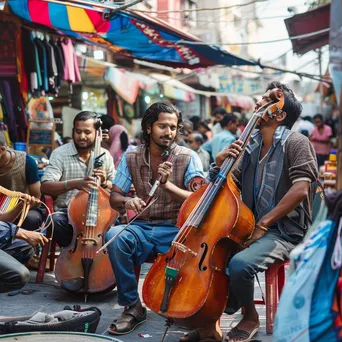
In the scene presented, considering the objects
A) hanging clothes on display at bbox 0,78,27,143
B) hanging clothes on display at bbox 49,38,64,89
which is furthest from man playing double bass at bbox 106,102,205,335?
hanging clothes on display at bbox 49,38,64,89

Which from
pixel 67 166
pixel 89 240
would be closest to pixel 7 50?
pixel 67 166

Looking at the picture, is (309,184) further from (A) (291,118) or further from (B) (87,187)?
(B) (87,187)

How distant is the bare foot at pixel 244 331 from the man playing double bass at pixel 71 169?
2.04 metres

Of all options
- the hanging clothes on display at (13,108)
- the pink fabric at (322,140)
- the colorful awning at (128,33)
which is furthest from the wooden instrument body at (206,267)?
the pink fabric at (322,140)

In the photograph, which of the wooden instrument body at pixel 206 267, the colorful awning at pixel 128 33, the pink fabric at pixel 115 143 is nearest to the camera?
the wooden instrument body at pixel 206 267

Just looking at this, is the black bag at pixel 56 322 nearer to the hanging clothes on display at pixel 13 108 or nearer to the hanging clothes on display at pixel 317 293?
the hanging clothes on display at pixel 317 293

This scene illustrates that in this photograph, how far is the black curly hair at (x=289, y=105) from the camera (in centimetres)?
471

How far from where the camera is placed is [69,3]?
6711 mm

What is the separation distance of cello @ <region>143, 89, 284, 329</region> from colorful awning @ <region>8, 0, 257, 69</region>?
3.47m

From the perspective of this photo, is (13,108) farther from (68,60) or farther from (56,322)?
(56,322)

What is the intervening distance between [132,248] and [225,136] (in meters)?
5.02

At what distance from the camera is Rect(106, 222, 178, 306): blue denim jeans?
16.1 ft

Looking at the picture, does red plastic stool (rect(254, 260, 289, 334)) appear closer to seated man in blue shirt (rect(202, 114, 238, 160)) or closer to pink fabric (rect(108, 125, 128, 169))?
pink fabric (rect(108, 125, 128, 169))

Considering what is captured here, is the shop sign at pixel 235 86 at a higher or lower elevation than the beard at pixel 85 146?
higher
